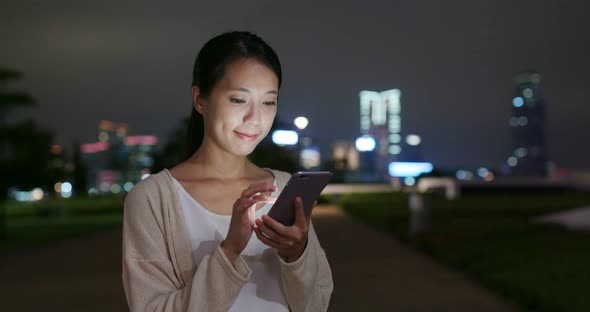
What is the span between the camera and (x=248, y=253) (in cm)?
212

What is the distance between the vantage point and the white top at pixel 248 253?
2084 mm

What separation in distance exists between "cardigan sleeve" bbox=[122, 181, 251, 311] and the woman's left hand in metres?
0.09

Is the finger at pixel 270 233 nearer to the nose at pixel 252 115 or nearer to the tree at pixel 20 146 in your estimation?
the nose at pixel 252 115

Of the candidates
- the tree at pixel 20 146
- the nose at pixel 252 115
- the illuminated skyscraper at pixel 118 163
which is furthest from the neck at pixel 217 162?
the illuminated skyscraper at pixel 118 163

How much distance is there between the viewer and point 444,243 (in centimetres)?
1745

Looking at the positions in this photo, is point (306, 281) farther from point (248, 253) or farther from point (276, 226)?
point (276, 226)

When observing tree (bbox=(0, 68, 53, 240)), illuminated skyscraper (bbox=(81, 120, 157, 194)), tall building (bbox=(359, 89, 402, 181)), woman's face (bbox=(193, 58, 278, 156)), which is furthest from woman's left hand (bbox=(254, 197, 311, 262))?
illuminated skyscraper (bbox=(81, 120, 157, 194))

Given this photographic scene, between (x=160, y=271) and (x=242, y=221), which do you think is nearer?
(x=242, y=221)

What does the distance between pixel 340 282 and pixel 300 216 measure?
390 inches

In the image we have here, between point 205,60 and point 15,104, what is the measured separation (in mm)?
22603

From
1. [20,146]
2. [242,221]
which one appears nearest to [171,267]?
[242,221]

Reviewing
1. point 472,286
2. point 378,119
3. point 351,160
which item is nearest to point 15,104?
point 472,286

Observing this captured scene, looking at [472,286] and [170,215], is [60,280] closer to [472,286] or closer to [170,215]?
[472,286]

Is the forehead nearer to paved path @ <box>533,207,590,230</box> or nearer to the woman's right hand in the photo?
the woman's right hand
